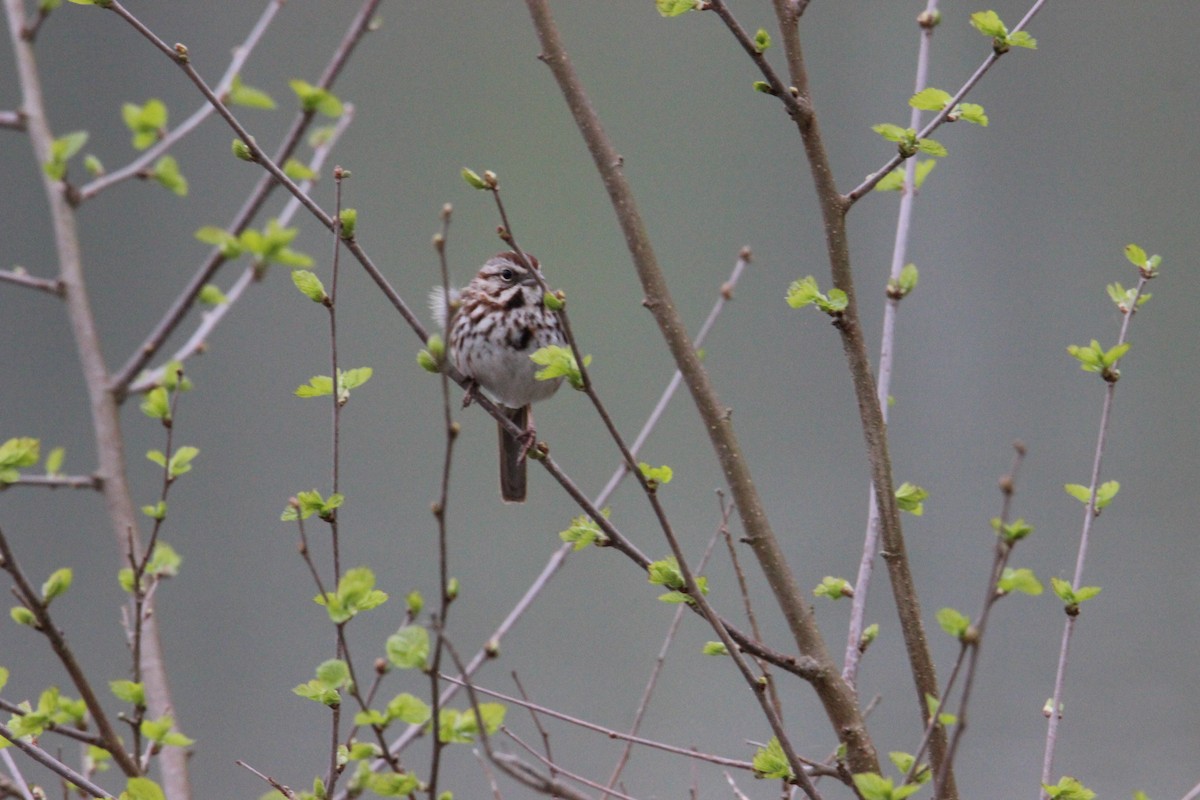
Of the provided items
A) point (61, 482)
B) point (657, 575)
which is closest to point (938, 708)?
point (657, 575)

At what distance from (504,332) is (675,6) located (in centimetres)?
113

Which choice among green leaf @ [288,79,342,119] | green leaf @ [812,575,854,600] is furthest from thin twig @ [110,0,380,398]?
green leaf @ [812,575,854,600]

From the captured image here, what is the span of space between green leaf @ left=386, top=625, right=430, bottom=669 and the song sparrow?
1.36m

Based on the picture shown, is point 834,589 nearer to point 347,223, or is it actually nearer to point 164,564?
point 347,223

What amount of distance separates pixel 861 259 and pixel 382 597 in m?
2.95

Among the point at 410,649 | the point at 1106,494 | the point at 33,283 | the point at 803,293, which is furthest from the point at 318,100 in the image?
the point at 1106,494

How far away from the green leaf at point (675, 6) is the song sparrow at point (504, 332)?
39.4 inches

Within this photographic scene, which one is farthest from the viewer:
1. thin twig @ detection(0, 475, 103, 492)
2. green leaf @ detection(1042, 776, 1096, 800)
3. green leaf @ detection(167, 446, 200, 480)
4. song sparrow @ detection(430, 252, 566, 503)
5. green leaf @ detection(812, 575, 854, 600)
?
song sparrow @ detection(430, 252, 566, 503)

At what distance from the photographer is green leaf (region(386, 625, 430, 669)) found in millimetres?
1100

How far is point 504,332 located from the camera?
2521mm

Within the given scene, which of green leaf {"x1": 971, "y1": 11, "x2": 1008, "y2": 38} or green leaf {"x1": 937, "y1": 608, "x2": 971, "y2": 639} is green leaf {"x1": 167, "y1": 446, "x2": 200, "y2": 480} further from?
green leaf {"x1": 971, "y1": 11, "x2": 1008, "y2": 38}

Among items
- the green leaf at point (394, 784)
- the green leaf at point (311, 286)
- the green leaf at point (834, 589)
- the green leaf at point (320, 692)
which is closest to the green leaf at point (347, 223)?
the green leaf at point (311, 286)

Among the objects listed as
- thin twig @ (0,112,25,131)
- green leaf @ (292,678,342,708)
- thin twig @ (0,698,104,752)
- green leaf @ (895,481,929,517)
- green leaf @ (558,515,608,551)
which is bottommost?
thin twig @ (0,698,104,752)

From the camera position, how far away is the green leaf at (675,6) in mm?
1467
